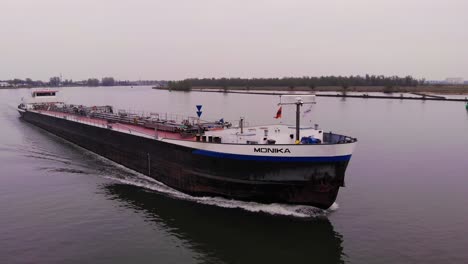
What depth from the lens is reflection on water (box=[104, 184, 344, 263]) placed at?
13.6 metres

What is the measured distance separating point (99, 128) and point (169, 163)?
37.9ft

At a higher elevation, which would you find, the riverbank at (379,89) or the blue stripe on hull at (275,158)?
the riverbank at (379,89)

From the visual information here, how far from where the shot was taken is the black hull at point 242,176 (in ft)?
53.0

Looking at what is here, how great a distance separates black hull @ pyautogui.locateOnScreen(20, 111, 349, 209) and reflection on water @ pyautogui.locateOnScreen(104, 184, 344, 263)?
94 cm

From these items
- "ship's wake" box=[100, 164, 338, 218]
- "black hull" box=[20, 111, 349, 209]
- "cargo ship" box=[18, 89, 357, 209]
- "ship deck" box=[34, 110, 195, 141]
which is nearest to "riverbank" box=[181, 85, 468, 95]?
"ship deck" box=[34, 110, 195, 141]

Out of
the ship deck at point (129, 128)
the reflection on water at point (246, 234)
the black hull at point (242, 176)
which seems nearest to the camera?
→ the reflection on water at point (246, 234)

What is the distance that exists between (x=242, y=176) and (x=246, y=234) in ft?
9.57

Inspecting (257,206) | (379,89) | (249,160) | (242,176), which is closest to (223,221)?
(257,206)

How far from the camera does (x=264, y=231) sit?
15.1 meters

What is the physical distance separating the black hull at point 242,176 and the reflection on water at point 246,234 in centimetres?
94

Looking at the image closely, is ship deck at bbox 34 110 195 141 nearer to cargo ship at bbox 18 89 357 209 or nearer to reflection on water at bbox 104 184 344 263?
cargo ship at bbox 18 89 357 209

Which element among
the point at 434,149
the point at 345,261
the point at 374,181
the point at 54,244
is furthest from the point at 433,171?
the point at 54,244

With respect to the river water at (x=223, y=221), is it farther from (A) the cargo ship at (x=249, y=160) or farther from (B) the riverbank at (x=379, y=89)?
(B) the riverbank at (x=379, y=89)

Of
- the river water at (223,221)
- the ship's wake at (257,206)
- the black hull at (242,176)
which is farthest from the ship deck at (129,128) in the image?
the ship's wake at (257,206)
